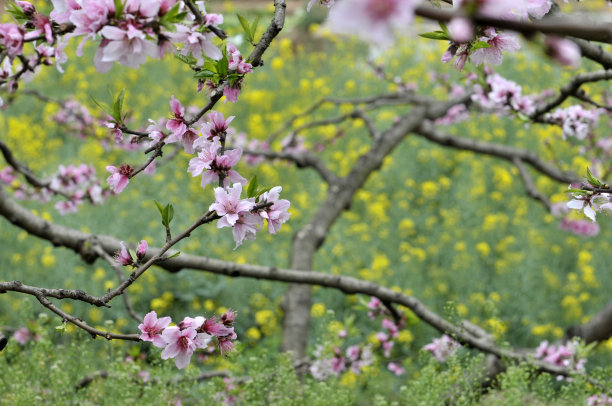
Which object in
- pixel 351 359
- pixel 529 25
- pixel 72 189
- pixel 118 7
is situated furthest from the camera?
pixel 72 189

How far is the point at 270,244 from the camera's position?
5.29m

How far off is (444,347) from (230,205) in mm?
1582

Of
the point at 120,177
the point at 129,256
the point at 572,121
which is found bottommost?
the point at 129,256

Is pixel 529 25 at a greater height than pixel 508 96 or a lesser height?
greater

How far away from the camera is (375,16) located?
63cm

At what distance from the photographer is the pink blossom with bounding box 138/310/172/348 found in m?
1.39

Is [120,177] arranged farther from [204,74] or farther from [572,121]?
[572,121]

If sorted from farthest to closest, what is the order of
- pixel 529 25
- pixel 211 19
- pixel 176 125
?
1. pixel 176 125
2. pixel 211 19
3. pixel 529 25

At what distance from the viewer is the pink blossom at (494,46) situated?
1.32 m

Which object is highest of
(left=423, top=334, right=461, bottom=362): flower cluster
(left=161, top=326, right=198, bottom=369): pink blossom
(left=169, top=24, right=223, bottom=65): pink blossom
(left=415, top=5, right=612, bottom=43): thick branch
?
(left=415, top=5, right=612, bottom=43): thick branch

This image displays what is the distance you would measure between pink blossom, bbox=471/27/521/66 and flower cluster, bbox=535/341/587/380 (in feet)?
4.70

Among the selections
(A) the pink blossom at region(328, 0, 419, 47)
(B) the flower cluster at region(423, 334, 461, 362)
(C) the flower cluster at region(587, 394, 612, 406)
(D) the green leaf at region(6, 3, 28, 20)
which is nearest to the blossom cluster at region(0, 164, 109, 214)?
(B) the flower cluster at region(423, 334, 461, 362)

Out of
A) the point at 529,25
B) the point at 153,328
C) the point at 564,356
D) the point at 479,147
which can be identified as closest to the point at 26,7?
the point at 153,328

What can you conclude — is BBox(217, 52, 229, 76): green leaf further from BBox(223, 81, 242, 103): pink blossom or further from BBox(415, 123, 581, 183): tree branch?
BBox(415, 123, 581, 183): tree branch
